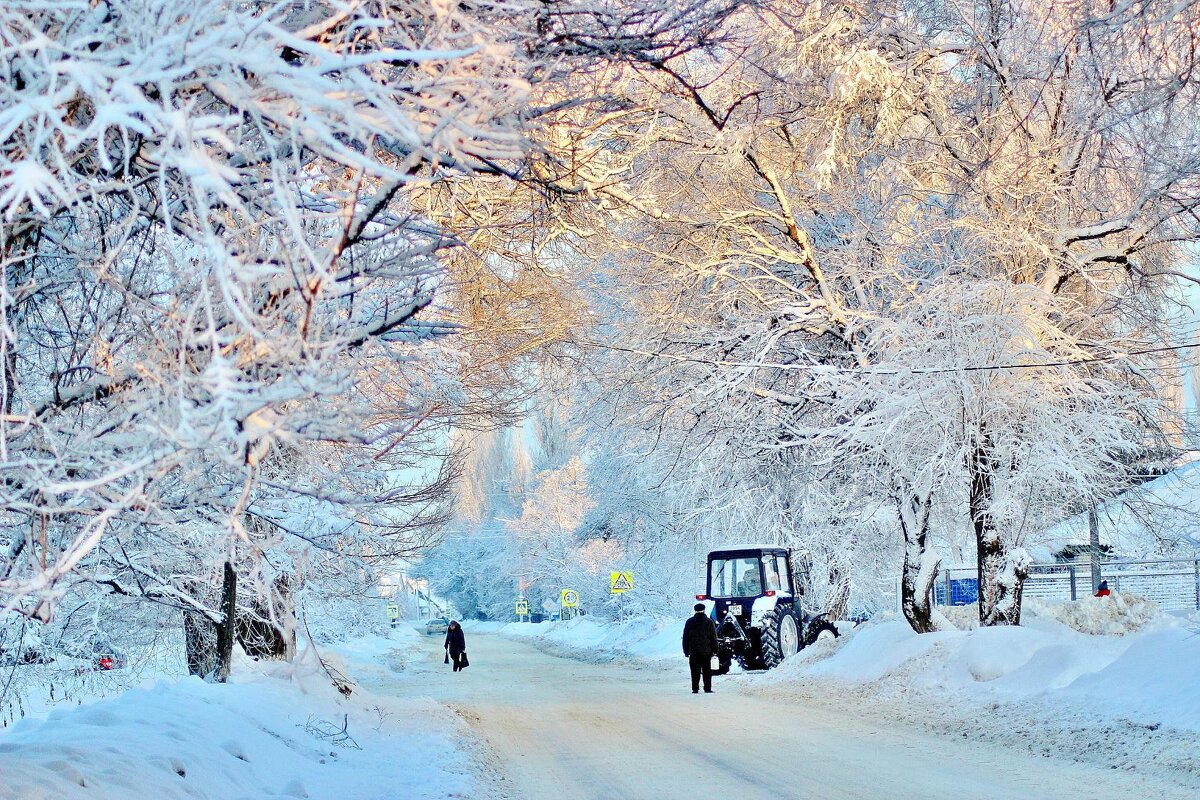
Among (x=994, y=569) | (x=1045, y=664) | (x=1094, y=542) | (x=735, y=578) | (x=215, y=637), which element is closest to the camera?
(x=1045, y=664)

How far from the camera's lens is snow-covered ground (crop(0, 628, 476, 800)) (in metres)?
7.45

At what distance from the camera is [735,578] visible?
2508 centimetres

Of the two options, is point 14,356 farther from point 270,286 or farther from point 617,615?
point 617,615

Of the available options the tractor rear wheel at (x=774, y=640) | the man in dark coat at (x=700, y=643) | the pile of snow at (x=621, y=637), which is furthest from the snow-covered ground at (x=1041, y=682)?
the pile of snow at (x=621, y=637)

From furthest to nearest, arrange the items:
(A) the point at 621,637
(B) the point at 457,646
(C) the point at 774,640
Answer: (A) the point at 621,637 → (B) the point at 457,646 → (C) the point at 774,640

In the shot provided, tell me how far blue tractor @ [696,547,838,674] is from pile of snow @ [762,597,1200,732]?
2.49ft

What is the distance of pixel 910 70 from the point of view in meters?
16.4

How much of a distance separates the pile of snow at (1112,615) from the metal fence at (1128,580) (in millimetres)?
3116

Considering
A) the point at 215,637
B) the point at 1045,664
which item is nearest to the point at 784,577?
the point at 1045,664

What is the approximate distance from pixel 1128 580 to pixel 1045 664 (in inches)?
664

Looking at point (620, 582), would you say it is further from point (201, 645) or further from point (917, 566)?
point (201, 645)

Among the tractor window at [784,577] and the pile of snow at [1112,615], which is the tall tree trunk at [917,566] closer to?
the pile of snow at [1112,615]

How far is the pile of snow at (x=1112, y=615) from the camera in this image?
20156mm

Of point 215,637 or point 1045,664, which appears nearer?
point 1045,664
